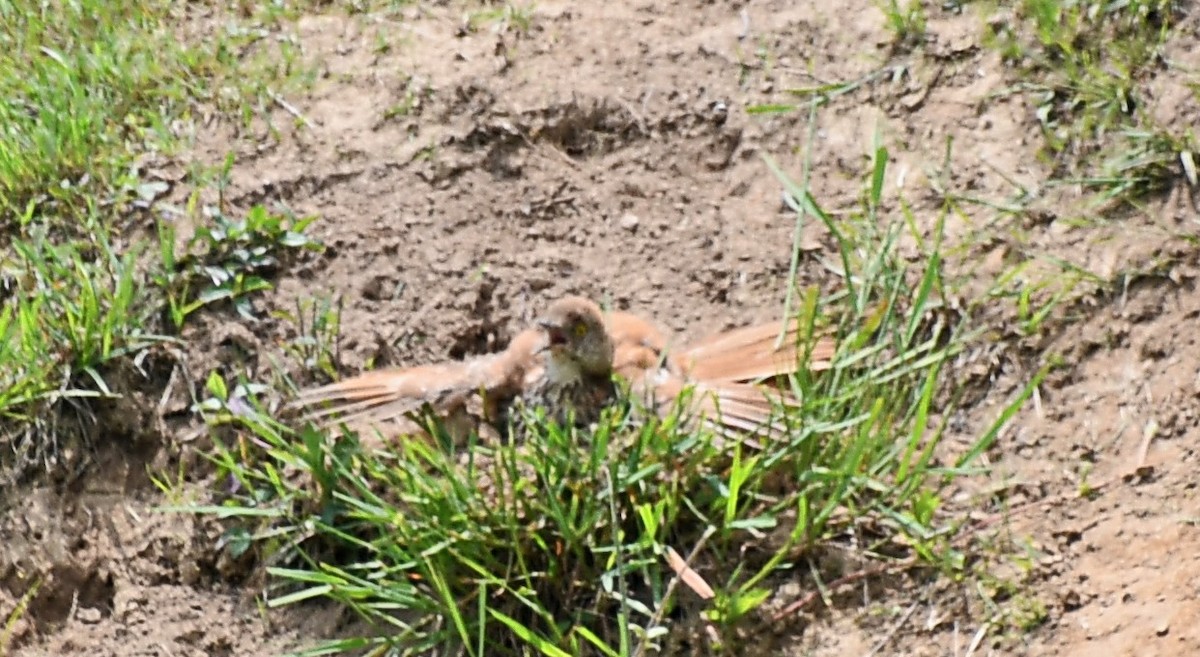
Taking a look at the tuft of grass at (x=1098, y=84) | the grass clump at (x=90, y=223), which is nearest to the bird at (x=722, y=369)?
the tuft of grass at (x=1098, y=84)

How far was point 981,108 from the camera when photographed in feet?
10.7

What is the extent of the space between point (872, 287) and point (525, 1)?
5.33ft

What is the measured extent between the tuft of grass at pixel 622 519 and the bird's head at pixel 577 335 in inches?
6.0

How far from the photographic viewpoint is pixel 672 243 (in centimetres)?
323

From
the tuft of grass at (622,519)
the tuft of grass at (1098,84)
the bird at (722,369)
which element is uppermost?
the tuft of grass at (1098,84)

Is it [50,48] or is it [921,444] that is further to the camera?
[50,48]

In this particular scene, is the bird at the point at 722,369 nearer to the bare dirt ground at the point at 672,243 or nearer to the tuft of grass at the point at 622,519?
the tuft of grass at the point at 622,519

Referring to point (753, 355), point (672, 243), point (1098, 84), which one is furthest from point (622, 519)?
point (1098, 84)

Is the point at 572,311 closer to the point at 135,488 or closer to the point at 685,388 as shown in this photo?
the point at 685,388

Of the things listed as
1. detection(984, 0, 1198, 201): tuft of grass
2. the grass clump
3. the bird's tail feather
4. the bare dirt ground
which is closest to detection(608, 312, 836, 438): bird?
the bird's tail feather

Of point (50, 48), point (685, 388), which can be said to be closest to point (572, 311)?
point (685, 388)

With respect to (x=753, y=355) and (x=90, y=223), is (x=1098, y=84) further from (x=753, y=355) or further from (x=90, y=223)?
(x=90, y=223)

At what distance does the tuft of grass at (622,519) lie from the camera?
2.51 metres

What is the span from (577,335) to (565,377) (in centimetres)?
12
